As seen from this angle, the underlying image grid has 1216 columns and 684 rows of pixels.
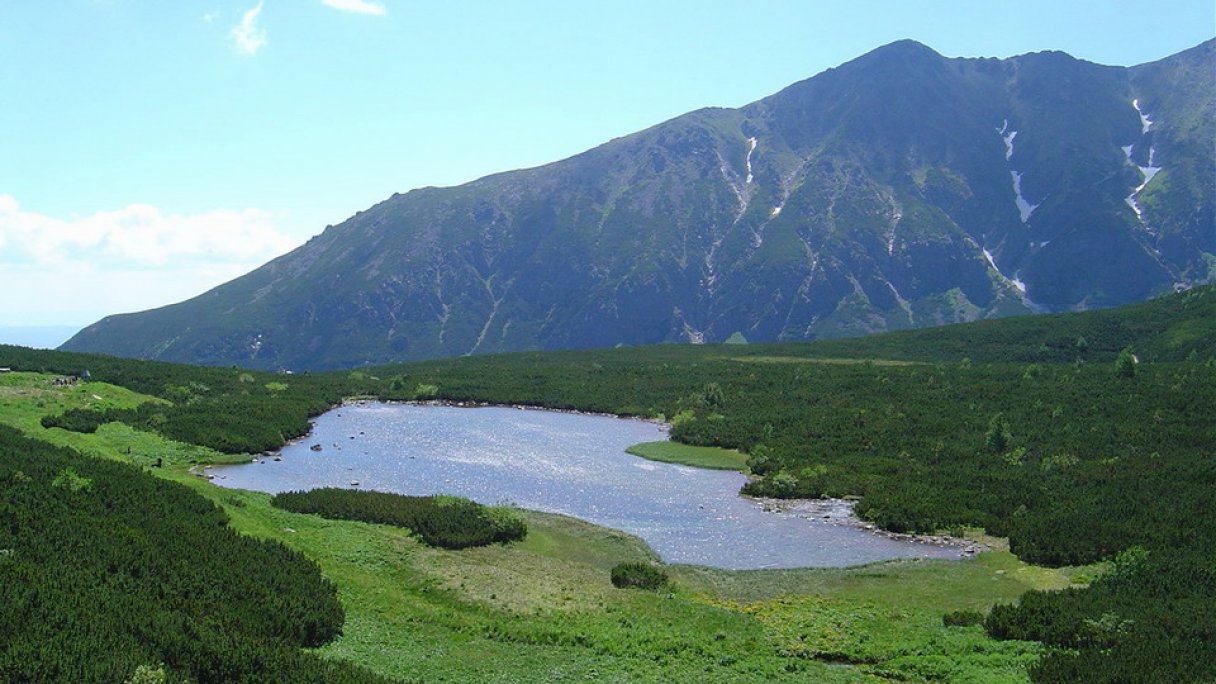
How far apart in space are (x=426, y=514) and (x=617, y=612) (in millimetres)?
16499

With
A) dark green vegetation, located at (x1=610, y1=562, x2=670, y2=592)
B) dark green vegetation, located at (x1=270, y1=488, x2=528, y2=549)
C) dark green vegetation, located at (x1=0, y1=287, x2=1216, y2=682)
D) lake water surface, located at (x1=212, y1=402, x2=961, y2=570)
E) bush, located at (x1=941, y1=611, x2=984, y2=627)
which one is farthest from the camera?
lake water surface, located at (x1=212, y1=402, x2=961, y2=570)

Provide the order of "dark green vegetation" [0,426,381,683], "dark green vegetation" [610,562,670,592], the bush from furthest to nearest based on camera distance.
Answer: "dark green vegetation" [610,562,670,592] < the bush < "dark green vegetation" [0,426,381,683]

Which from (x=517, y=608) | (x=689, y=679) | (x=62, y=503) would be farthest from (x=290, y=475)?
(x=689, y=679)

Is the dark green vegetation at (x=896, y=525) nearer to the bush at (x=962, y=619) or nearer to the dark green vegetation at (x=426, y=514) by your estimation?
the bush at (x=962, y=619)

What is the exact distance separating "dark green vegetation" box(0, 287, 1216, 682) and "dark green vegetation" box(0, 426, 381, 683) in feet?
7.03

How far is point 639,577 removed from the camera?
3684 centimetres

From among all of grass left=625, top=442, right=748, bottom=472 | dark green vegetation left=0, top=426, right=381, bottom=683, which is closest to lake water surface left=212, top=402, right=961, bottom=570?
grass left=625, top=442, right=748, bottom=472

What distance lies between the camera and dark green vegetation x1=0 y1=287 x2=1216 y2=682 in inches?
1109

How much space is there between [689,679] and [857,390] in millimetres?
75579

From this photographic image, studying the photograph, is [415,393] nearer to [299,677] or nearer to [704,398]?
[704,398]

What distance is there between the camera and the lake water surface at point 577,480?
45281 millimetres

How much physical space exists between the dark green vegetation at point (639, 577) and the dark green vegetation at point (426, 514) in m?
7.90

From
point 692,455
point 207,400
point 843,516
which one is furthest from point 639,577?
point 207,400

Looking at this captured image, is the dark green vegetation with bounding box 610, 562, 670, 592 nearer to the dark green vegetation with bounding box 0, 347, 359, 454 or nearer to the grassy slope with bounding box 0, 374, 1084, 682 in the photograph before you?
the grassy slope with bounding box 0, 374, 1084, 682
